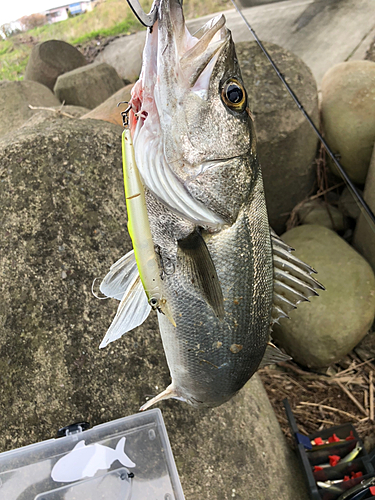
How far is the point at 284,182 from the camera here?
2.99m

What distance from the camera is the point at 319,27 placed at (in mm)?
3803

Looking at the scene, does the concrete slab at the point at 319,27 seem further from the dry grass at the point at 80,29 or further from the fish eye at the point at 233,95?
the fish eye at the point at 233,95

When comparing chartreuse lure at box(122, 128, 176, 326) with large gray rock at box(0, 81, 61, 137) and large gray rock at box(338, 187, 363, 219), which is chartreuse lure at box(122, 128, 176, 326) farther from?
large gray rock at box(0, 81, 61, 137)

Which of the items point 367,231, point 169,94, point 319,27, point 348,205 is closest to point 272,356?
point 169,94

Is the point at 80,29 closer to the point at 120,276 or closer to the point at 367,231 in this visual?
the point at 367,231

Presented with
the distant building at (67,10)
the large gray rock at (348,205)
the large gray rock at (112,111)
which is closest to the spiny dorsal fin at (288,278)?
the large gray rock at (112,111)

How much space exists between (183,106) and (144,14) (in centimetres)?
19

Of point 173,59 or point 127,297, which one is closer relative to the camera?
point 173,59

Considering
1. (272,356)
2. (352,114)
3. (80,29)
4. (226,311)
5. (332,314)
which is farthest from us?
(80,29)

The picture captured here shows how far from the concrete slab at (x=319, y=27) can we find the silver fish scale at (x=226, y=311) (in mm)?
3165

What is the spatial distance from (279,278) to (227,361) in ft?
0.96

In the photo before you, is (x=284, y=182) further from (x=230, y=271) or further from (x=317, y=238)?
(x=230, y=271)

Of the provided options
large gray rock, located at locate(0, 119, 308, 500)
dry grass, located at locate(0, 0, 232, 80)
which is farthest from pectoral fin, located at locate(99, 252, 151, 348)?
dry grass, located at locate(0, 0, 232, 80)

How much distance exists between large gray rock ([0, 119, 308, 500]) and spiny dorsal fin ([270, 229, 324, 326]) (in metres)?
0.78
